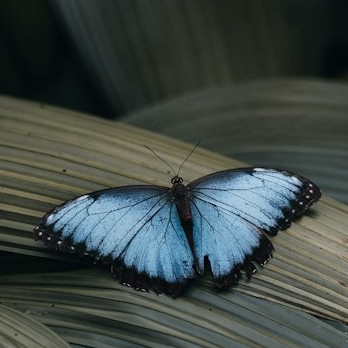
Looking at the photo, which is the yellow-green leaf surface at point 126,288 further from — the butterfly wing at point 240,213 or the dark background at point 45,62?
the dark background at point 45,62

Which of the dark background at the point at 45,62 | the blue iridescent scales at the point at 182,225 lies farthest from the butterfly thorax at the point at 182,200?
the dark background at the point at 45,62

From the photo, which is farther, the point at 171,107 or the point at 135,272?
the point at 171,107

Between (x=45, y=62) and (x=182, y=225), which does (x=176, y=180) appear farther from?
(x=45, y=62)

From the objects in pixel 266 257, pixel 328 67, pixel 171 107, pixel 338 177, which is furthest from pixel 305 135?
pixel 328 67

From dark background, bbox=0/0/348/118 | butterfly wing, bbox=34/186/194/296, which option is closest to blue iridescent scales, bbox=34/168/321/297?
butterfly wing, bbox=34/186/194/296

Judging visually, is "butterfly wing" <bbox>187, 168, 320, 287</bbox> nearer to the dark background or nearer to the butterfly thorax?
the butterfly thorax

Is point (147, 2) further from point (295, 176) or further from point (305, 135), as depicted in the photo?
point (295, 176)
